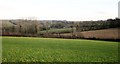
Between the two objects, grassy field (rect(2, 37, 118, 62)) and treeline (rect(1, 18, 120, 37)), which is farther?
treeline (rect(1, 18, 120, 37))

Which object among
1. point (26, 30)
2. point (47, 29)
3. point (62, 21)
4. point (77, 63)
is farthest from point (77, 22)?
point (77, 63)

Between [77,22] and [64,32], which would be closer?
[64,32]

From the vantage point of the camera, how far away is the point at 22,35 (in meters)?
61.3

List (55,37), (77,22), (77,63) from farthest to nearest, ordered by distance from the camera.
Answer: (77,22) → (55,37) → (77,63)

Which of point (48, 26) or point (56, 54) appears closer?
point (56, 54)

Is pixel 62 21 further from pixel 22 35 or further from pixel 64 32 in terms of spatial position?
pixel 22 35

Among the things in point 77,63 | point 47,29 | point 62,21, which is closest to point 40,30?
point 47,29

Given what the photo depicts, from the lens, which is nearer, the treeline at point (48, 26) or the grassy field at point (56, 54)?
the grassy field at point (56, 54)

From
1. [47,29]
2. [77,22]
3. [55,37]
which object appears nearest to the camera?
[55,37]

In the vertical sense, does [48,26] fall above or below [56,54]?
above

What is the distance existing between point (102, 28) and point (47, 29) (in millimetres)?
14310

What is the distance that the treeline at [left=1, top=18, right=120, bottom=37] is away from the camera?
203 feet

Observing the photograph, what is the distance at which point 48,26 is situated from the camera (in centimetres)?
6556

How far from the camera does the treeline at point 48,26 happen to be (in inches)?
2432
